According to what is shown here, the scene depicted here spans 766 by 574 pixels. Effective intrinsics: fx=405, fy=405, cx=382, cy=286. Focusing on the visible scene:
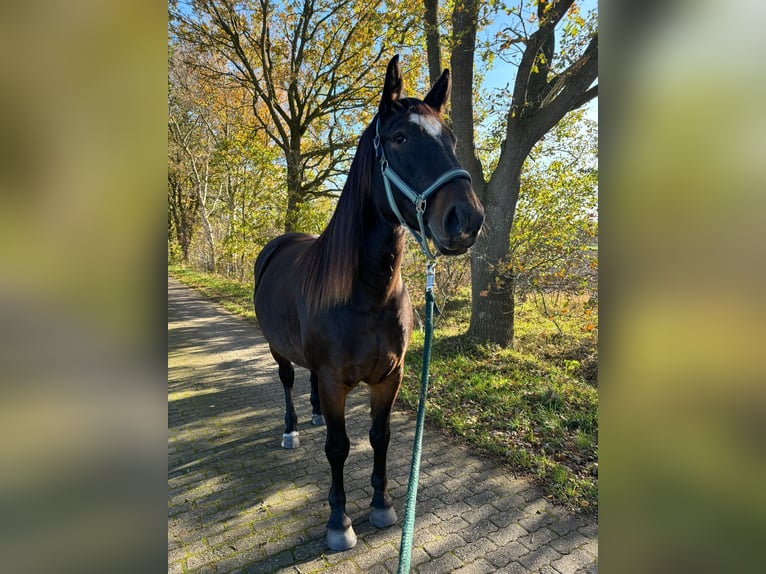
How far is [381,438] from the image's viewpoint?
2.79m

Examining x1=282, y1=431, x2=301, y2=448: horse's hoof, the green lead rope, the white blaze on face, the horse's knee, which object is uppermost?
the white blaze on face

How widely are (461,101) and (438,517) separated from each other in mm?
5709

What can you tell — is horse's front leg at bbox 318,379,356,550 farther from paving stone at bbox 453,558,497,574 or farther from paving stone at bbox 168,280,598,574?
paving stone at bbox 453,558,497,574

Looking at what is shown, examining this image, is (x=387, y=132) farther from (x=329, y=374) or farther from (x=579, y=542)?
(x=579, y=542)

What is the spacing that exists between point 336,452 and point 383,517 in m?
0.55

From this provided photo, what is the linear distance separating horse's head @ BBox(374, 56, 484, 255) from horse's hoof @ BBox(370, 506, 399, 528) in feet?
6.26

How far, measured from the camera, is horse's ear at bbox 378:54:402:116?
6.58 feet

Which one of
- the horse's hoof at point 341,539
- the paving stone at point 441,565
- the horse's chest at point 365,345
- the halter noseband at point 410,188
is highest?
the halter noseband at point 410,188

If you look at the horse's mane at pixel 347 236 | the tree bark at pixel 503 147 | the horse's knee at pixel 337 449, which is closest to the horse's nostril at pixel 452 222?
the horse's mane at pixel 347 236

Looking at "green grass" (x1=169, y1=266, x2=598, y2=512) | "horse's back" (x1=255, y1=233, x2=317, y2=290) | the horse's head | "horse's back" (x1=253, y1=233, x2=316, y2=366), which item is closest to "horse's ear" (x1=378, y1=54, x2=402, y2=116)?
the horse's head

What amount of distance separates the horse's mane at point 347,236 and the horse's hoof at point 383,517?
1431mm

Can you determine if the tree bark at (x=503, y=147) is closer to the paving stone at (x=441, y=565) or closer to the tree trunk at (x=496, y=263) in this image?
the tree trunk at (x=496, y=263)

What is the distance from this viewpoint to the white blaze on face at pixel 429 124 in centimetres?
186
